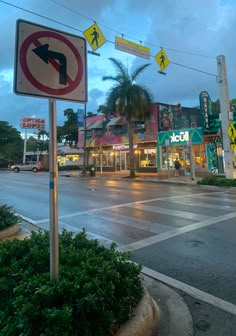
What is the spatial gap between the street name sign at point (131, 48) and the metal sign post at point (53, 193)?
9.07 metres

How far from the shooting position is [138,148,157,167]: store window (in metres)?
31.0

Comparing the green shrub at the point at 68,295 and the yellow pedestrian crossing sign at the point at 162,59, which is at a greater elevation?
the yellow pedestrian crossing sign at the point at 162,59

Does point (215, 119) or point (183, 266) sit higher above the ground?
point (215, 119)

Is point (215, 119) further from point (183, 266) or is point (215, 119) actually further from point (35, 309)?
point (35, 309)

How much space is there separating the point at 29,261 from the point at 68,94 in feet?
6.52

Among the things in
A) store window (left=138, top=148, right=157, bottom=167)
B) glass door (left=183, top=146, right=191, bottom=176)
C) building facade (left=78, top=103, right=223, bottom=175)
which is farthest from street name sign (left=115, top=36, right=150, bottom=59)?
store window (left=138, top=148, right=157, bottom=167)

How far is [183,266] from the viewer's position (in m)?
5.01

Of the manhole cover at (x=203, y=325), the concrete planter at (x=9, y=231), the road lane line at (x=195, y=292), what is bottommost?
the manhole cover at (x=203, y=325)

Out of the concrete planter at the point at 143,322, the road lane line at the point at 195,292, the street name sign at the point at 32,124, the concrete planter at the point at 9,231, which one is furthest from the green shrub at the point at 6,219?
the street name sign at the point at 32,124

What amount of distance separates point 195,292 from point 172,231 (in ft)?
10.9

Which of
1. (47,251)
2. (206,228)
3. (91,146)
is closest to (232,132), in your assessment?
(206,228)

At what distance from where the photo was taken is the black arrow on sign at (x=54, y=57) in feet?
8.74

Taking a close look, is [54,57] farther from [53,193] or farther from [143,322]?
[143,322]

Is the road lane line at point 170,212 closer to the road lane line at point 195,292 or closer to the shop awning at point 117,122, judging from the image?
the road lane line at point 195,292
